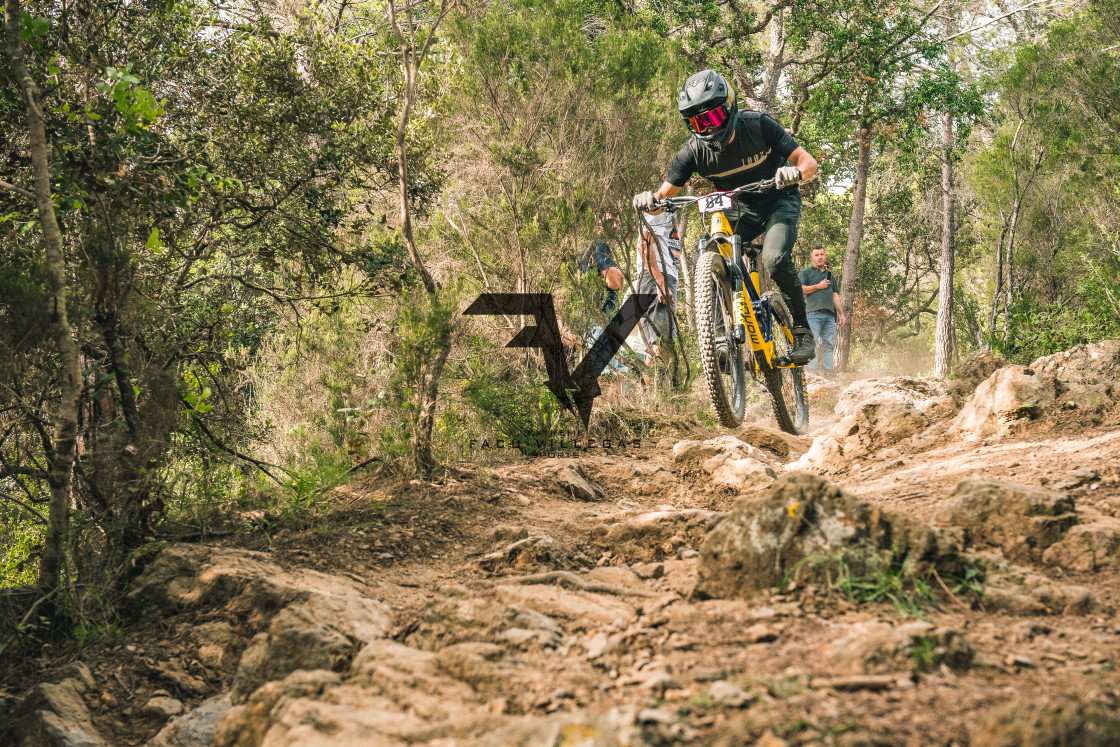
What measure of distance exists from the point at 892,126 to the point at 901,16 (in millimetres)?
1839

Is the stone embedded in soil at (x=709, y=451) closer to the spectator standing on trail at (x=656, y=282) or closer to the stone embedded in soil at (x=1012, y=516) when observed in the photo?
the spectator standing on trail at (x=656, y=282)

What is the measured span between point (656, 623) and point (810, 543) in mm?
547

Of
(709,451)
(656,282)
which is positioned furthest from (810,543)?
(656,282)

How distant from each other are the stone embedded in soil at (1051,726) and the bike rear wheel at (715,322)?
4315 mm

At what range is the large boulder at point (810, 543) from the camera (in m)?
2.39

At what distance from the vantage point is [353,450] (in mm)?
4582

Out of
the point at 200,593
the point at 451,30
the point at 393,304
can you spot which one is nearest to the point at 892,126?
the point at 451,30

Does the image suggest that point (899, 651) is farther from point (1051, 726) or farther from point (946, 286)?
point (946, 286)

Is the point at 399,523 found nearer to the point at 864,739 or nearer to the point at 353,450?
the point at 353,450

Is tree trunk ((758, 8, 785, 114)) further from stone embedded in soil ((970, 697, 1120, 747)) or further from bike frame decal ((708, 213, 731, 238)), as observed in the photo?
stone embedded in soil ((970, 697, 1120, 747))

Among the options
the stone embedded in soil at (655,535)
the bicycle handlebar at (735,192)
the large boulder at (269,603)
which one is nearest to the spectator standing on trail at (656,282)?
the bicycle handlebar at (735,192)

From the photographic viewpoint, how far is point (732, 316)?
602 cm

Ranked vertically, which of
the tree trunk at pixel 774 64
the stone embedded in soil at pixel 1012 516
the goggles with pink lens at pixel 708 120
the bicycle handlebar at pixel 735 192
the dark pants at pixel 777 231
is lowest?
the stone embedded in soil at pixel 1012 516

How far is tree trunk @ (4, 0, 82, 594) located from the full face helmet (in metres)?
4.03
